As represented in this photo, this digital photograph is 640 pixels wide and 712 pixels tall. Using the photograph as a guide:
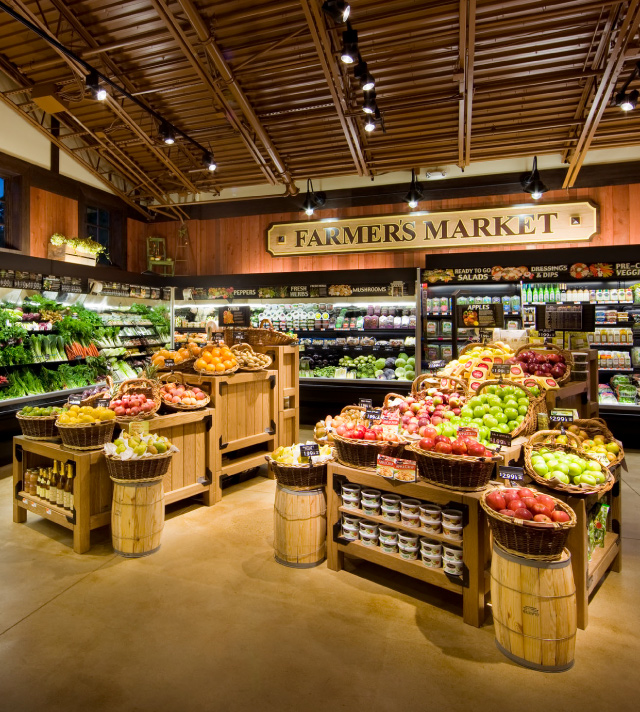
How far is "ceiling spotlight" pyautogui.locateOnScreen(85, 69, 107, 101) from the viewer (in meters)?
6.59

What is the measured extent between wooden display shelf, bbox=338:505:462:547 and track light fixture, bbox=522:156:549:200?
23.3 ft

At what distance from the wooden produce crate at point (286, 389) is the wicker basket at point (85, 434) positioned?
2389 mm

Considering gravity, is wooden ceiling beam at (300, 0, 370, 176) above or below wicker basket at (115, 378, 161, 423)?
above

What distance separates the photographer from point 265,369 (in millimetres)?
5812

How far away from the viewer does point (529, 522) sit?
7.61ft

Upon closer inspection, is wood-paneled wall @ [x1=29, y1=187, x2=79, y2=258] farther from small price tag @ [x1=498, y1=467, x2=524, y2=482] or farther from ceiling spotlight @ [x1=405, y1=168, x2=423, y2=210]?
small price tag @ [x1=498, y1=467, x2=524, y2=482]

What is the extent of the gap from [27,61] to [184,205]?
3.80 metres

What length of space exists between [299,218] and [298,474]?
7.68m

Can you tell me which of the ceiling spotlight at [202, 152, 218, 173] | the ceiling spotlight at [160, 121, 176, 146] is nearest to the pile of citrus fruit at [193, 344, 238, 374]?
the ceiling spotlight at [160, 121, 176, 146]

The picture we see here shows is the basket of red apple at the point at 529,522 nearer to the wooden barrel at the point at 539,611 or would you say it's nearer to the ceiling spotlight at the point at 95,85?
the wooden barrel at the point at 539,611

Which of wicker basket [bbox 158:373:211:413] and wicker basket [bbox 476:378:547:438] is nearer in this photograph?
wicker basket [bbox 476:378:547:438]

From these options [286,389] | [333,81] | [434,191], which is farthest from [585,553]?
[434,191]

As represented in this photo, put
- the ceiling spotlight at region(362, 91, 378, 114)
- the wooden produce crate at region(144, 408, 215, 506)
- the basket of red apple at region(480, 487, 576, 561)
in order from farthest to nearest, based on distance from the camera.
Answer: the ceiling spotlight at region(362, 91, 378, 114), the wooden produce crate at region(144, 408, 215, 506), the basket of red apple at region(480, 487, 576, 561)

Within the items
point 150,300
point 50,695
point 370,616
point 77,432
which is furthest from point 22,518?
point 150,300
